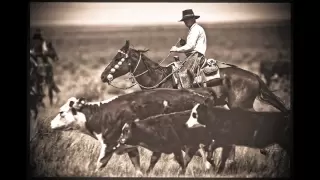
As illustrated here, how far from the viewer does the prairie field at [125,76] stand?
576 centimetres

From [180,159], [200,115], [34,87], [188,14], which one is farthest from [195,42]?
[34,87]

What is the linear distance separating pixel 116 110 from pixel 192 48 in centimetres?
94

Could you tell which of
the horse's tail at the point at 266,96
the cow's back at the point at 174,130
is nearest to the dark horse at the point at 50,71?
the cow's back at the point at 174,130

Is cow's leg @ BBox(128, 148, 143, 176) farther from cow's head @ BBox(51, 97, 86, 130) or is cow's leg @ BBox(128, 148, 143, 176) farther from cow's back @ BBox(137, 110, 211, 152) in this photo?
cow's head @ BBox(51, 97, 86, 130)

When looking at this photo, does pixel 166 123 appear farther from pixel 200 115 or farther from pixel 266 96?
pixel 266 96

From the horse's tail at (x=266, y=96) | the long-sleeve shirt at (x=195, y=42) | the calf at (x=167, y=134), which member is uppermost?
the long-sleeve shirt at (x=195, y=42)

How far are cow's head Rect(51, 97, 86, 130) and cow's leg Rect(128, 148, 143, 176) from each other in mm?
538

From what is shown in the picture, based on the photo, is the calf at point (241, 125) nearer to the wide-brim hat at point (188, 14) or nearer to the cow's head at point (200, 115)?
the cow's head at point (200, 115)

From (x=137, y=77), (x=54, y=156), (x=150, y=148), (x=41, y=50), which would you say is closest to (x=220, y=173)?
(x=150, y=148)

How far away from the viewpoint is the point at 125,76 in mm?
5773

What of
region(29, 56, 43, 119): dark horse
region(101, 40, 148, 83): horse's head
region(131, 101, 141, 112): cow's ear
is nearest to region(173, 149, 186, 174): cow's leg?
region(131, 101, 141, 112): cow's ear

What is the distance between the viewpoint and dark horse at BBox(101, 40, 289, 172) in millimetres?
5758
